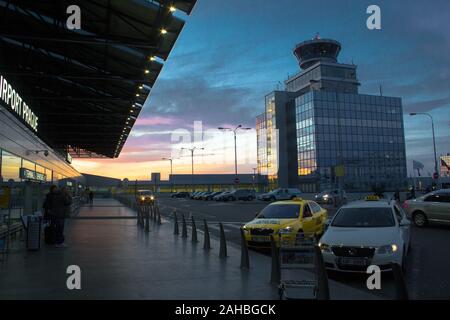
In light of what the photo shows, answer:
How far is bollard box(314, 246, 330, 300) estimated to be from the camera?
5.93 metres

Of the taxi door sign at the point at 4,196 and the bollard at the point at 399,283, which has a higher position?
the taxi door sign at the point at 4,196

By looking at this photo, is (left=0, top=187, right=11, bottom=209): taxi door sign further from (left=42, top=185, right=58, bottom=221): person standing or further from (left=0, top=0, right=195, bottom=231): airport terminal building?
(left=42, top=185, right=58, bottom=221): person standing

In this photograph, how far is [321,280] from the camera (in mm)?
5969

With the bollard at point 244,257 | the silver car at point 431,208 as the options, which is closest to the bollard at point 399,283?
the bollard at point 244,257

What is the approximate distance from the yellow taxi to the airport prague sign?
353 inches

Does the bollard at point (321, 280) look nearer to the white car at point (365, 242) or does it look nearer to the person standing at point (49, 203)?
the white car at point (365, 242)

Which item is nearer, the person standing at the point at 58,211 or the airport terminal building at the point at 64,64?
the airport terminal building at the point at 64,64

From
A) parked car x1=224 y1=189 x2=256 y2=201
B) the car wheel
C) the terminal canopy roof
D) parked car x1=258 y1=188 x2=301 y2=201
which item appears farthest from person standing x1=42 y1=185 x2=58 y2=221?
parked car x1=224 y1=189 x2=256 y2=201

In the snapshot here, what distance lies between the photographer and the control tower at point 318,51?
367 ft

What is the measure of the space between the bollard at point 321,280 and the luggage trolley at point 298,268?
0.09m

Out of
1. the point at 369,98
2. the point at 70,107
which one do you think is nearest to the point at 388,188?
the point at 369,98
